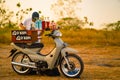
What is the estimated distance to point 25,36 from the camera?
10.9 metres

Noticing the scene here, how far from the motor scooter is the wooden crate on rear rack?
0.41 ft

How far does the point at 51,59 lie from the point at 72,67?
1.78 feet

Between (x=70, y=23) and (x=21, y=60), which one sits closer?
(x=21, y=60)

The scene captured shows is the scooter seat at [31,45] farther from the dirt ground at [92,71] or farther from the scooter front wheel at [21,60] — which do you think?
the dirt ground at [92,71]

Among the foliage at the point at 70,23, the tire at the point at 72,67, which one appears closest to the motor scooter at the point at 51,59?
the tire at the point at 72,67

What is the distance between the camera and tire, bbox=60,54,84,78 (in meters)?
10.3

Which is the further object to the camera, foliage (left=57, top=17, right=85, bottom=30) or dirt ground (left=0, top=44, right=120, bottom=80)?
foliage (left=57, top=17, right=85, bottom=30)

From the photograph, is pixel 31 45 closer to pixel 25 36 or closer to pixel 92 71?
pixel 25 36

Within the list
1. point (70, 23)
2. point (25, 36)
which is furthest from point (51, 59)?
point (70, 23)

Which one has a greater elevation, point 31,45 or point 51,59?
point 31,45

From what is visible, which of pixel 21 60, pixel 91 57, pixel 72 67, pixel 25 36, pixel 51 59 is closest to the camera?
pixel 72 67

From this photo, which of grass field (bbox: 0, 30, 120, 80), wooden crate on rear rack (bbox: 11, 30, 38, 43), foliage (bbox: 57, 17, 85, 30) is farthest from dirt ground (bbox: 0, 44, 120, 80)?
foliage (bbox: 57, 17, 85, 30)

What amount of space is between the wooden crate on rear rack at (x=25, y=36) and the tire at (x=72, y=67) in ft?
3.02

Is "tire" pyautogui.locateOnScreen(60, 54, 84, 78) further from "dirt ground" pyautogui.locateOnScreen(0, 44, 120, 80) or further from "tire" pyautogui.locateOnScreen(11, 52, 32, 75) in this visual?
"tire" pyautogui.locateOnScreen(11, 52, 32, 75)
